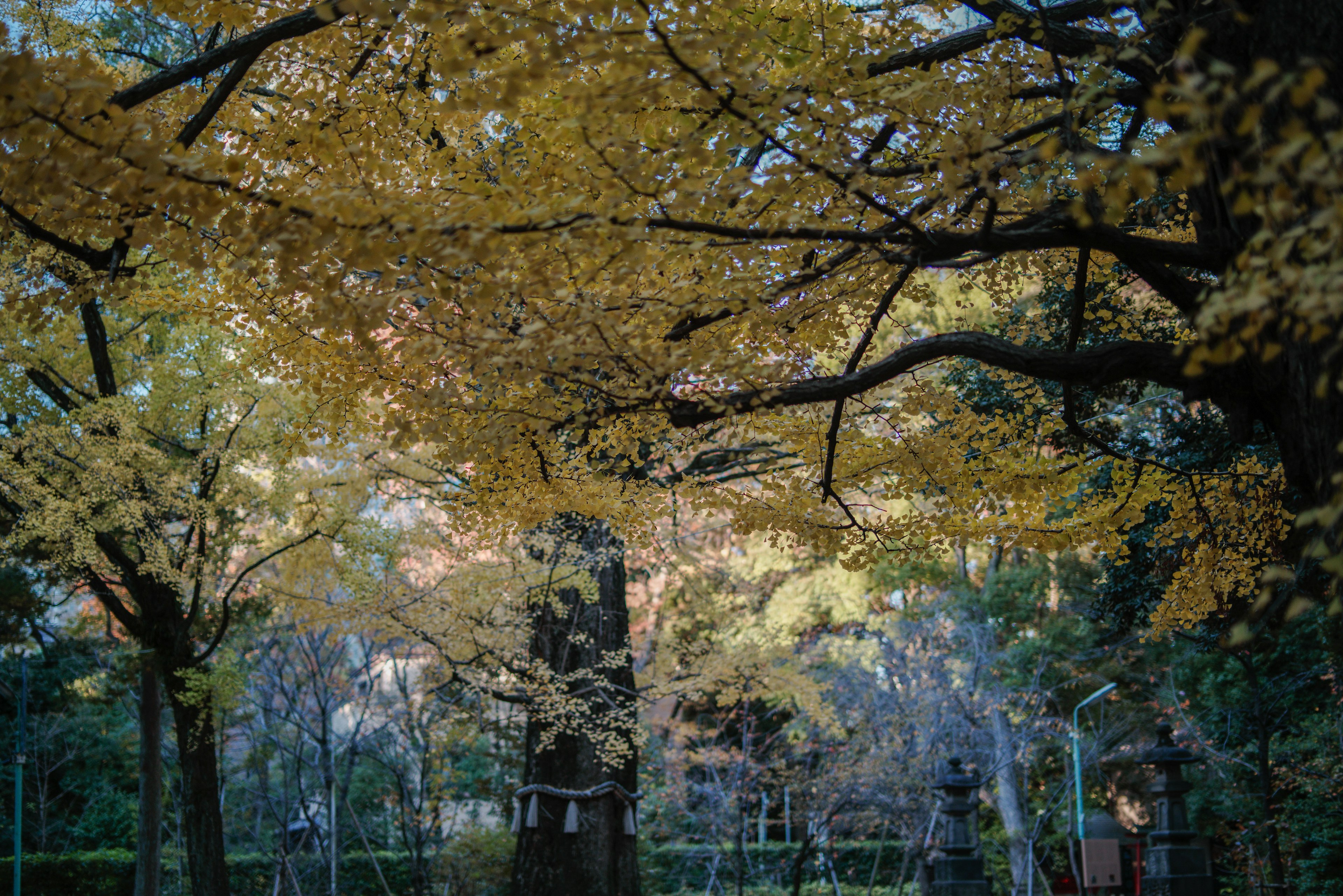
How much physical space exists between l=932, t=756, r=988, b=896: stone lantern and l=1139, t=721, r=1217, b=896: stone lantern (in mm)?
1682

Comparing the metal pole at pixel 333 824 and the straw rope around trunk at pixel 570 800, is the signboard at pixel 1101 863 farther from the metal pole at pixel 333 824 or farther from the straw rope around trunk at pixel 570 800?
the metal pole at pixel 333 824

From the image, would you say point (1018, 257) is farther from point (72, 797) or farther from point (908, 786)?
point (72, 797)

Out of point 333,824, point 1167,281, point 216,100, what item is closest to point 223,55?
point 216,100

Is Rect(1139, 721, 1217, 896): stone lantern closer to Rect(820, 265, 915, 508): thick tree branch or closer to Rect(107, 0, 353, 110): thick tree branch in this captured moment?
Rect(820, 265, 915, 508): thick tree branch

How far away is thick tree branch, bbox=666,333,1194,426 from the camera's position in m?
3.40

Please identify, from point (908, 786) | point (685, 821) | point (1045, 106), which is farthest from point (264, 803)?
point (1045, 106)

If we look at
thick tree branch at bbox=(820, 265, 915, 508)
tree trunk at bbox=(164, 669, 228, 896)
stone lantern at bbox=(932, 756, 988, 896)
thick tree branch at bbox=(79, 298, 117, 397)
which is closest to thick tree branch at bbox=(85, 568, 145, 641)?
tree trunk at bbox=(164, 669, 228, 896)

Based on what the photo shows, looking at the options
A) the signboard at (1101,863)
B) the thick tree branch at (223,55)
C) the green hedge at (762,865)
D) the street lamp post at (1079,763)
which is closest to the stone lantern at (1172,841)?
the signboard at (1101,863)

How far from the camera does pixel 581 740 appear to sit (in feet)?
30.3

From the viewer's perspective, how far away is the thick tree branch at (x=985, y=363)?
11.1 feet

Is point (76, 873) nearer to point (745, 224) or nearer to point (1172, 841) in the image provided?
point (1172, 841)

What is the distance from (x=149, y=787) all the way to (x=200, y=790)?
1.99 feet

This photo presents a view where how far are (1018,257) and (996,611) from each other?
35.5 feet

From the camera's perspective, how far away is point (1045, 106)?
4535 mm
